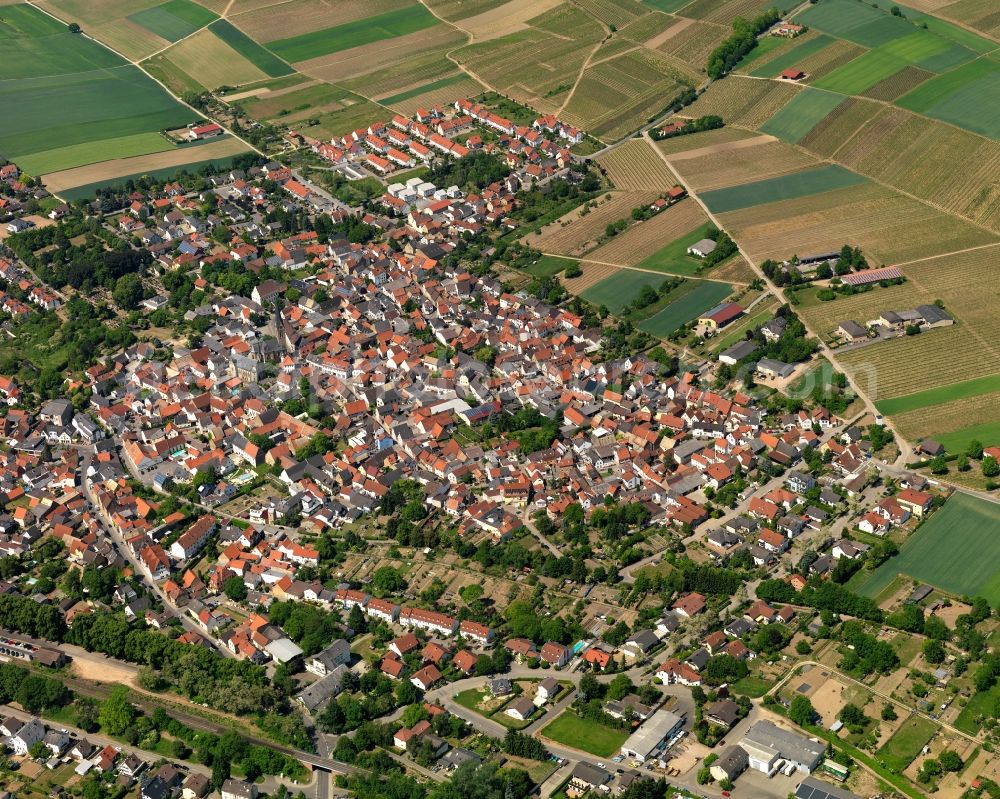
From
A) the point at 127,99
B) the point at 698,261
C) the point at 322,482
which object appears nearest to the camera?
the point at 322,482

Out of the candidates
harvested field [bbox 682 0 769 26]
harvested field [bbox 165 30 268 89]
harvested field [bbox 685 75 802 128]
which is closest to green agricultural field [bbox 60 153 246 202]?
harvested field [bbox 165 30 268 89]

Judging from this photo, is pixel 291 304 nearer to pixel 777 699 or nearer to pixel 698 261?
pixel 698 261

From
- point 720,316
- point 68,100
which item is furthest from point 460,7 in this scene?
point 720,316

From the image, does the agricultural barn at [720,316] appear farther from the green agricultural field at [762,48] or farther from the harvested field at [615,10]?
the harvested field at [615,10]

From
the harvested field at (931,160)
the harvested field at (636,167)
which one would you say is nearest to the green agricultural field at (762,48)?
the harvested field at (636,167)

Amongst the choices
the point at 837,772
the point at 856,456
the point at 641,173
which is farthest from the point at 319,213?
the point at 837,772

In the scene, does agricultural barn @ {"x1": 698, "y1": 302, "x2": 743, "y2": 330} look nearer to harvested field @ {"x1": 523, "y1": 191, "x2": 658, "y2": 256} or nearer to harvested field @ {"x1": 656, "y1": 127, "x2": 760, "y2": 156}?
harvested field @ {"x1": 523, "y1": 191, "x2": 658, "y2": 256}

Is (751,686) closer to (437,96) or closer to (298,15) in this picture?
(437,96)
